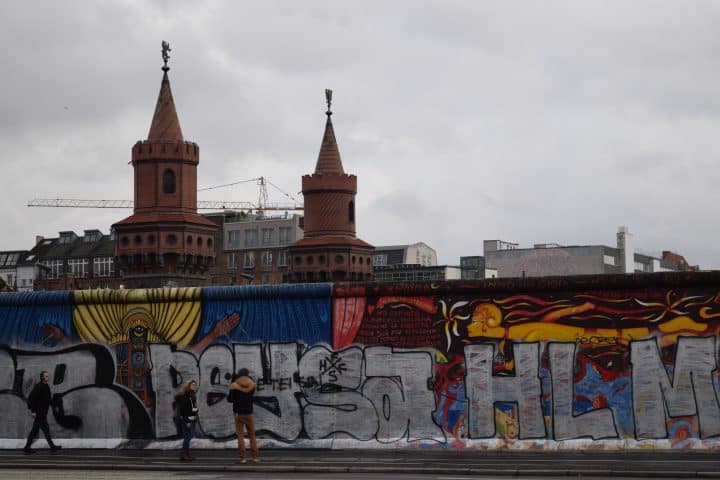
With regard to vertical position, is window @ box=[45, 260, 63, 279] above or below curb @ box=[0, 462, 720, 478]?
above

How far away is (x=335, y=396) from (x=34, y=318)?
7.61m

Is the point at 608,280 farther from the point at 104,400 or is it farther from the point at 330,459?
the point at 104,400

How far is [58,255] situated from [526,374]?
467 feet

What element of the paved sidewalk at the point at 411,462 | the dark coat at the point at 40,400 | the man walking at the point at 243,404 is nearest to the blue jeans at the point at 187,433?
the paved sidewalk at the point at 411,462

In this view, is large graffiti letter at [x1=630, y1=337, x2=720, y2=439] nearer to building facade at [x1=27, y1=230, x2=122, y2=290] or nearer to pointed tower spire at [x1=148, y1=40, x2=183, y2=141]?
pointed tower spire at [x1=148, y1=40, x2=183, y2=141]

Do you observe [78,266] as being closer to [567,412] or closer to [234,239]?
→ [234,239]

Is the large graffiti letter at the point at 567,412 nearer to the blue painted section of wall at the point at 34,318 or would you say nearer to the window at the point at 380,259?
the blue painted section of wall at the point at 34,318

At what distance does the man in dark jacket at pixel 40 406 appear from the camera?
2719 cm

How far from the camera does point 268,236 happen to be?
499 ft

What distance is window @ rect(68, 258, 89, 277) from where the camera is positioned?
156250 mm

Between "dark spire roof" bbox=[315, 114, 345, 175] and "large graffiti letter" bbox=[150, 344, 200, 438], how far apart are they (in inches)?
2471

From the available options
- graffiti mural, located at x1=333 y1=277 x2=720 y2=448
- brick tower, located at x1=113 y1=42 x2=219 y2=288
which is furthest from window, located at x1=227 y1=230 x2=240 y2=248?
graffiti mural, located at x1=333 y1=277 x2=720 y2=448

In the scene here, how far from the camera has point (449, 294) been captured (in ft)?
84.4

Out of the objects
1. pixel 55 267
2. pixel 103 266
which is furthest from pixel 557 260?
pixel 55 267
